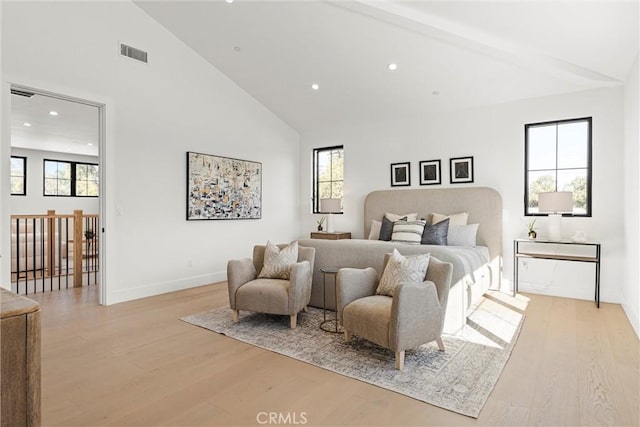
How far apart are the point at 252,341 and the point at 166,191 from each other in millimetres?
2849

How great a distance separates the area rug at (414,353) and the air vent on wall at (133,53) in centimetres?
340

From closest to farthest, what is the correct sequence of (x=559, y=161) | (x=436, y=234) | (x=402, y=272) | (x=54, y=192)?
(x=402, y=272) → (x=559, y=161) → (x=436, y=234) → (x=54, y=192)

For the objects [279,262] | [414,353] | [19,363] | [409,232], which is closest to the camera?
[19,363]

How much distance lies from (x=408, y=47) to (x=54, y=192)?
9.23 m

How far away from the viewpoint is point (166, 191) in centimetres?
505

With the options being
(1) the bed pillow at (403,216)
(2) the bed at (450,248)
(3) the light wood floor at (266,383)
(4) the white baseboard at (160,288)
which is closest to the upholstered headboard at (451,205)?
(2) the bed at (450,248)

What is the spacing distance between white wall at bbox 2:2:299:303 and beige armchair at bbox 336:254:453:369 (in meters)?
3.08

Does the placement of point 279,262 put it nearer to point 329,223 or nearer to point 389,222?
point 389,222

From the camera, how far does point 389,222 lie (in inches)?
223

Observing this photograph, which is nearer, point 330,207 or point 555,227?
point 555,227

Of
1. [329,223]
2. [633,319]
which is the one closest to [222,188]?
[329,223]

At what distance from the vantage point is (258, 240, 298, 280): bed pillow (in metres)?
3.81

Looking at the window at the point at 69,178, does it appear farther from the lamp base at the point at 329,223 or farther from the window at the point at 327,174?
the lamp base at the point at 329,223

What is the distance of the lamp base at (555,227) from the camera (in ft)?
15.0
